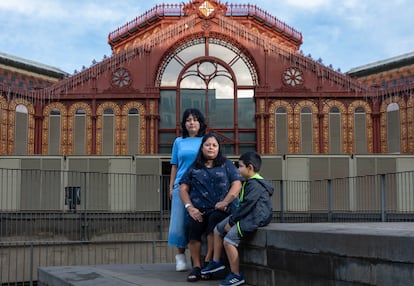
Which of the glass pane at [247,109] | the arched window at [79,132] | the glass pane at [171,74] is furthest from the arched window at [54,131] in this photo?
the glass pane at [247,109]

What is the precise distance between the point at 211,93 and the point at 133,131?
4.47 meters

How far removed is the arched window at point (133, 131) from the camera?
2912cm

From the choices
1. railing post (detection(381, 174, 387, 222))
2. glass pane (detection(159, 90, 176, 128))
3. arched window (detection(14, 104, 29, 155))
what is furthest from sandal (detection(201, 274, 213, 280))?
arched window (detection(14, 104, 29, 155))

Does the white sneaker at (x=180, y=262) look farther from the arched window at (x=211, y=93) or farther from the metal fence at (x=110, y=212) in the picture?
the arched window at (x=211, y=93)

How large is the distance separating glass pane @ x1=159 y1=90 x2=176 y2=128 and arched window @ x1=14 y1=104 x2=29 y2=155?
6.81m

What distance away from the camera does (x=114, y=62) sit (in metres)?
29.7

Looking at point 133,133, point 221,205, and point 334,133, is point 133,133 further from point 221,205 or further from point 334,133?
point 221,205

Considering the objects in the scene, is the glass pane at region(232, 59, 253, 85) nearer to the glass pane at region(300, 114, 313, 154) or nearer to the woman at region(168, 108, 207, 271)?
the glass pane at region(300, 114, 313, 154)

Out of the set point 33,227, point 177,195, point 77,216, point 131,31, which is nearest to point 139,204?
point 77,216

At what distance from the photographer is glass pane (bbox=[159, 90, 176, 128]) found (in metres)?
29.4

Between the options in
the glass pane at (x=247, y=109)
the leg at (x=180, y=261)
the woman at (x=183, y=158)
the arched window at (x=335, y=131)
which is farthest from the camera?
the glass pane at (x=247, y=109)

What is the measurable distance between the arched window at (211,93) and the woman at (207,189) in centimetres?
2248

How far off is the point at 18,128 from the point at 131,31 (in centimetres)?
966

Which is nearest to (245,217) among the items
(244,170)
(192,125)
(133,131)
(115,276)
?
(244,170)
